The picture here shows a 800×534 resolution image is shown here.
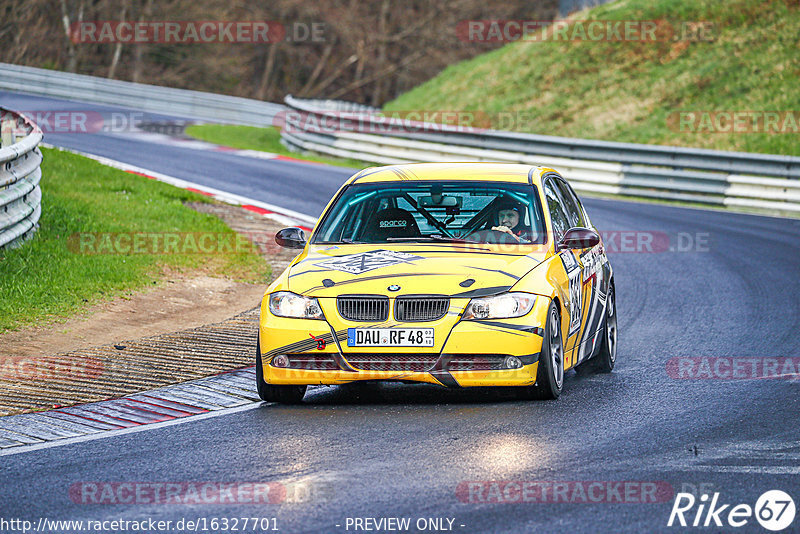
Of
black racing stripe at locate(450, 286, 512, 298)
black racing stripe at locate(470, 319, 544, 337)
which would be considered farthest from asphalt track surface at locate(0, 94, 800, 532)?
black racing stripe at locate(450, 286, 512, 298)

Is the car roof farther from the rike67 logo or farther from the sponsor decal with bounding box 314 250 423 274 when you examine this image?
the rike67 logo

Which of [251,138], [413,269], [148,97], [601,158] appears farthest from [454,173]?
[148,97]

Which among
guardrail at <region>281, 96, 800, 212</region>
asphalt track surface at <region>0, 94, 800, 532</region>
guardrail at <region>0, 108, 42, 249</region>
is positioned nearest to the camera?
asphalt track surface at <region>0, 94, 800, 532</region>

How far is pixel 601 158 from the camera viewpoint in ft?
82.0

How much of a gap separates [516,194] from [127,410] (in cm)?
326

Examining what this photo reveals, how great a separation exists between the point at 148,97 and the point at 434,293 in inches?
1302

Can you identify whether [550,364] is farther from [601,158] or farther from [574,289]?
[601,158]

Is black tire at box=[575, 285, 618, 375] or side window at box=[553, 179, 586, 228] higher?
side window at box=[553, 179, 586, 228]

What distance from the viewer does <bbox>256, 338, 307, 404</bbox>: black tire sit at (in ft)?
27.3

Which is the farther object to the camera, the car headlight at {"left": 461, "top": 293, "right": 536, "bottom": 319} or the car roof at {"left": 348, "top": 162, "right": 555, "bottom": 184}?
the car roof at {"left": 348, "top": 162, "right": 555, "bottom": 184}

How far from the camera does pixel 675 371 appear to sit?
966 cm

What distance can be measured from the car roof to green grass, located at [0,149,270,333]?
3.69 metres

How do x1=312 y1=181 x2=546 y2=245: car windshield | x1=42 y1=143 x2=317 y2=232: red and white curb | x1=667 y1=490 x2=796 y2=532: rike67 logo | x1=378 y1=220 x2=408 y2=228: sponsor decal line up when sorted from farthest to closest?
1. x1=42 y1=143 x2=317 y2=232: red and white curb
2. x1=378 y1=220 x2=408 y2=228: sponsor decal
3. x1=312 y1=181 x2=546 y2=245: car windshield
4. x1=667 y1=490 x2=796 y2=532: rike67 logo

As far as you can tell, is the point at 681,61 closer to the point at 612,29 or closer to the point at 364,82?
the point at 612,29
